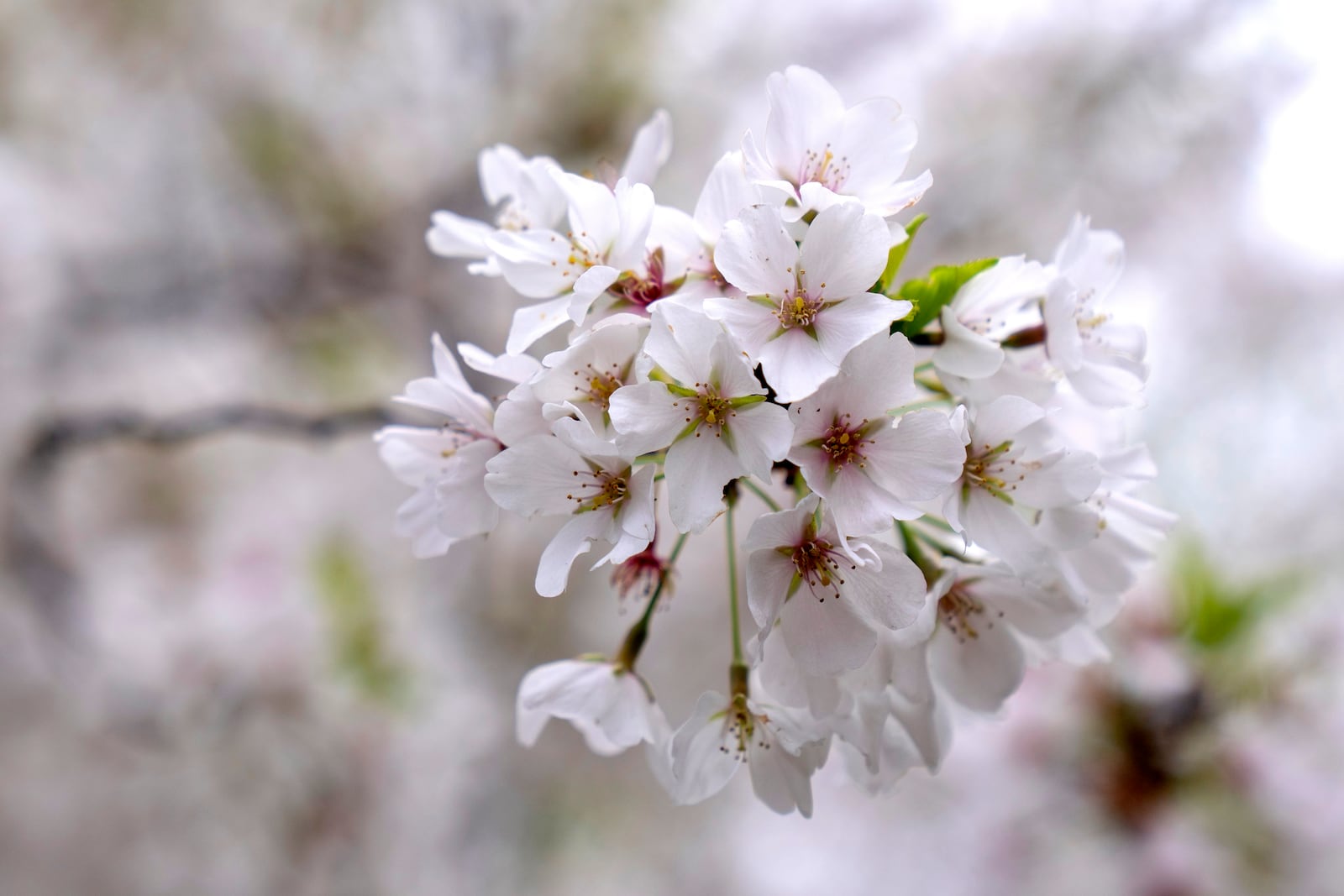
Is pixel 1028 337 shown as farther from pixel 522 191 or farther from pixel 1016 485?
pixel 522 191

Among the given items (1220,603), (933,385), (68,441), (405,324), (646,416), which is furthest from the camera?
(405,324)

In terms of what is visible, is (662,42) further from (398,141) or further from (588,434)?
(588,434)

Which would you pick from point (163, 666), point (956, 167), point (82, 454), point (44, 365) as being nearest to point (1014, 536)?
point (956, 167)

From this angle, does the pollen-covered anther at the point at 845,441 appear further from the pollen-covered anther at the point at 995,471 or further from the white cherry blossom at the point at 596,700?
the white cherry blossom at the point at 596,700

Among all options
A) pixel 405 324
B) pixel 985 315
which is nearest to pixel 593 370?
pixel 985 315

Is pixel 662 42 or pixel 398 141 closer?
pixel 662 42

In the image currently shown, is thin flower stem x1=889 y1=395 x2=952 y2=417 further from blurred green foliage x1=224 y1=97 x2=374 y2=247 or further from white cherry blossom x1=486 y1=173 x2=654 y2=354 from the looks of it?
blurred green foliage x1=224 y1=97 x2=374 y2=247

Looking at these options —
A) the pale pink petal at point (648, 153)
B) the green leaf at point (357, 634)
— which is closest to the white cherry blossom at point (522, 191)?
the pale pink petal at point (648, 153)

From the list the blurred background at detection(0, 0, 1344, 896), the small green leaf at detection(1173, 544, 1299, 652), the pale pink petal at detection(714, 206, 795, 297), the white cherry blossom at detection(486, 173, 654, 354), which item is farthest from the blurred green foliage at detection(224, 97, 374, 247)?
the small green leaf at detection(1173, 544, 1299, 652)
